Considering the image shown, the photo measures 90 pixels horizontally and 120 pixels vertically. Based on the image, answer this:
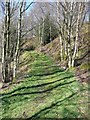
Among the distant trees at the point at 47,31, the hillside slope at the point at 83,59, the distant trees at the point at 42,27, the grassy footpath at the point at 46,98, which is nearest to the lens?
the grassy footpath at the point at 46,98

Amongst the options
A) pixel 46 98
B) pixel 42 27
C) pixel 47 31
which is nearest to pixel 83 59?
pixel 46 98

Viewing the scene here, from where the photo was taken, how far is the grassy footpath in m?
9.88

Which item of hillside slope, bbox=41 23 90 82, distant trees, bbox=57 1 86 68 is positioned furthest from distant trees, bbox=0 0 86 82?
hillside slope, bbox=41 23 90 82

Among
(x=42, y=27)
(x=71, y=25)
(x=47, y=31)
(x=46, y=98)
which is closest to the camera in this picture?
(x=46, y=98)

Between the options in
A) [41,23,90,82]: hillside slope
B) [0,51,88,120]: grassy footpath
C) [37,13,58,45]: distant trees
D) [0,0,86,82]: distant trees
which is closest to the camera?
[0,51,88,120]: grassy footpath

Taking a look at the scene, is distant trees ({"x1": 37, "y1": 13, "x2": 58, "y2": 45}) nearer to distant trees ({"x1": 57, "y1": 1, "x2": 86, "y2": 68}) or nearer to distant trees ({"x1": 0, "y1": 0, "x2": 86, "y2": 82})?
distant trees ({"x1": 0, "y1": 0, "x2": 86, "y2": 82})

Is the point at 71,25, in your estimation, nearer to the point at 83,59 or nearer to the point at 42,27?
the point at 83,59

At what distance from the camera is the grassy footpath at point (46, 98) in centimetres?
988

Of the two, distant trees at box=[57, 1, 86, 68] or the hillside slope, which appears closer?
the hillside slope

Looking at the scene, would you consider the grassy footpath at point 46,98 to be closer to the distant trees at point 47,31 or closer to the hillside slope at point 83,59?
the hillside slope at point 83,59

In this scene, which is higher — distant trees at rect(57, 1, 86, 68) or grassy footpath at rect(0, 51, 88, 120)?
distant trees at rect(57, 1, 86, 68)

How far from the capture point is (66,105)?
10.4 metres

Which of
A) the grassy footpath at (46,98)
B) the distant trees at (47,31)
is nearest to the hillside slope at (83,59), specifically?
the grassy footpath at (46,98)

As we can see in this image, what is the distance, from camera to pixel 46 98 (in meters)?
11.5
